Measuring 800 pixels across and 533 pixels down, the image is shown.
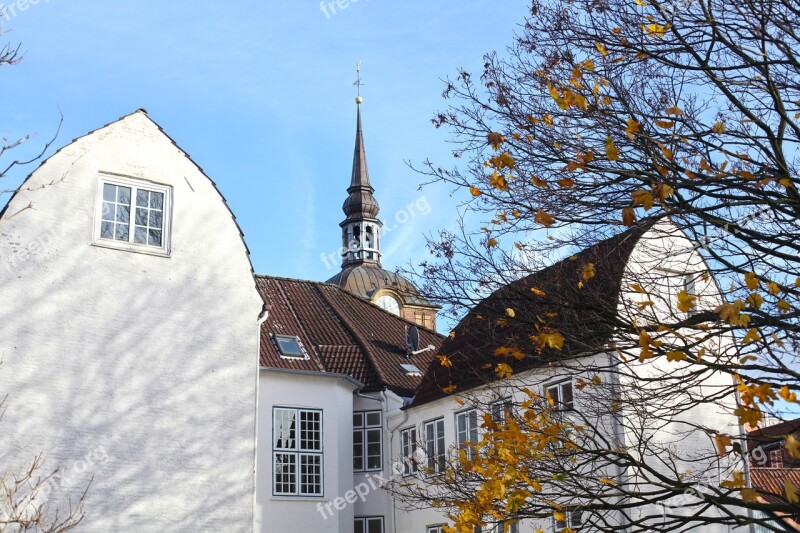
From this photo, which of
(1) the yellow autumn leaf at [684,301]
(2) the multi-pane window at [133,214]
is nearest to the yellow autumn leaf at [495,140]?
(1) the yellow autumn leaf at [684,301]

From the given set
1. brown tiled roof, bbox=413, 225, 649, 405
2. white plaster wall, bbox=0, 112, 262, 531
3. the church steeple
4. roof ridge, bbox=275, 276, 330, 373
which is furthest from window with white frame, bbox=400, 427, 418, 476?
the church steeple

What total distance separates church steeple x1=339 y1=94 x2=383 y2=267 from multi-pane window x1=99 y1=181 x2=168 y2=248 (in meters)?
45.1

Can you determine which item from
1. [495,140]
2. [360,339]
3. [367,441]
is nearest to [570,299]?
[495,140]

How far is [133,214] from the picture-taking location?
20375 millimetres

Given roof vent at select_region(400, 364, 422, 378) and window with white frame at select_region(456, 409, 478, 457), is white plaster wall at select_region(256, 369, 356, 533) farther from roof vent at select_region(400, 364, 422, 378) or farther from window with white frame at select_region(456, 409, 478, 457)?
roof vent at select_region(400, 364, 422, 378)

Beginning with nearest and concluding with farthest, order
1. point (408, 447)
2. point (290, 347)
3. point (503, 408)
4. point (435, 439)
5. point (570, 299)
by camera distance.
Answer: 1. point (570, 299)
2. point (503, 408)
3. point (435, 439)
4. point (290, 347)
5. point (408, 447)

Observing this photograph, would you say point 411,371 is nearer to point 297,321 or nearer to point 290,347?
point 297,321

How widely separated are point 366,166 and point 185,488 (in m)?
52.7

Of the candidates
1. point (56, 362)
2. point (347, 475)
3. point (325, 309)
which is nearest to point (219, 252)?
point (56, 362)

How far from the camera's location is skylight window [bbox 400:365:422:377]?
3162 cm

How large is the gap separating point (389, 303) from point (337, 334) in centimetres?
3473

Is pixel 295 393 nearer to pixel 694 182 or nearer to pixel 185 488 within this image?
pixel 185 488

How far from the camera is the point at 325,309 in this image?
1294 inches

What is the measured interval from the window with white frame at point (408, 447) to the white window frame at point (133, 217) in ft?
34.5
